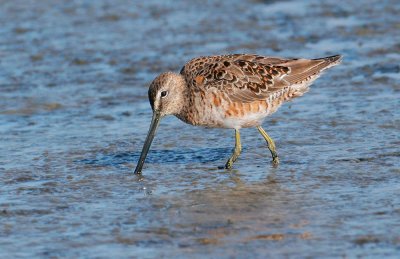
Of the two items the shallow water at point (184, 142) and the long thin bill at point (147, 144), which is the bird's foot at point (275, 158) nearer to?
the shallow water at point (184, 142)

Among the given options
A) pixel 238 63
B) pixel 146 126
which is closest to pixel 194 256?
pixel 238 63

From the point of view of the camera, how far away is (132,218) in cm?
718

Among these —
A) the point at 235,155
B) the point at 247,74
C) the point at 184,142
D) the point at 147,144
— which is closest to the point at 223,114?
the point at 235,155

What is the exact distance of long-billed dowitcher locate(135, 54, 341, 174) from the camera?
8859 millimetres

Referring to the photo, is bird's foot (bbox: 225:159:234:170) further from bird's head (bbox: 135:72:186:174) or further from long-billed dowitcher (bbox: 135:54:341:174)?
bird's head (bbox: 135:72:186:174)

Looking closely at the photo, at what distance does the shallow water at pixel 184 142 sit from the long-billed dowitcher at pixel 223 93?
1.31 feet

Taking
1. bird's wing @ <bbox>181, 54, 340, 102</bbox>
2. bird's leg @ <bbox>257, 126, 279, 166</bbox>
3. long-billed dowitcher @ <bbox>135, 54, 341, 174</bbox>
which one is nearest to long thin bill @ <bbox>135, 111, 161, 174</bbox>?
long-billed dowitcher @ <bbox>135, 54, 341, 174</bbox>

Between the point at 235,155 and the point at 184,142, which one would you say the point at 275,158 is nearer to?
the point at 235,155

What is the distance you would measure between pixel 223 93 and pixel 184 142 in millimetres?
1063

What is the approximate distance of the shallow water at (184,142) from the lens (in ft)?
22.0

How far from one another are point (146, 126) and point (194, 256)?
4.31 metres

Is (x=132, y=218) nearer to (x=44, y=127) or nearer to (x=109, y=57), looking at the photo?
(x=44, y=127)

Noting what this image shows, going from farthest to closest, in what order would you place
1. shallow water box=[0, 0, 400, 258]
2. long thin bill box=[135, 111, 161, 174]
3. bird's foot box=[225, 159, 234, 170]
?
1. bird's foot box=[225, 159, 234, 170]
2. long thin bill box=[135, 111, 161, 174]
3. shallow water box=[0, 0, 400, 258]

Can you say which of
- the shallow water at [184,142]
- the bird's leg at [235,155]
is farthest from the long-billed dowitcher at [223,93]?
the shallow water at [184,142]
